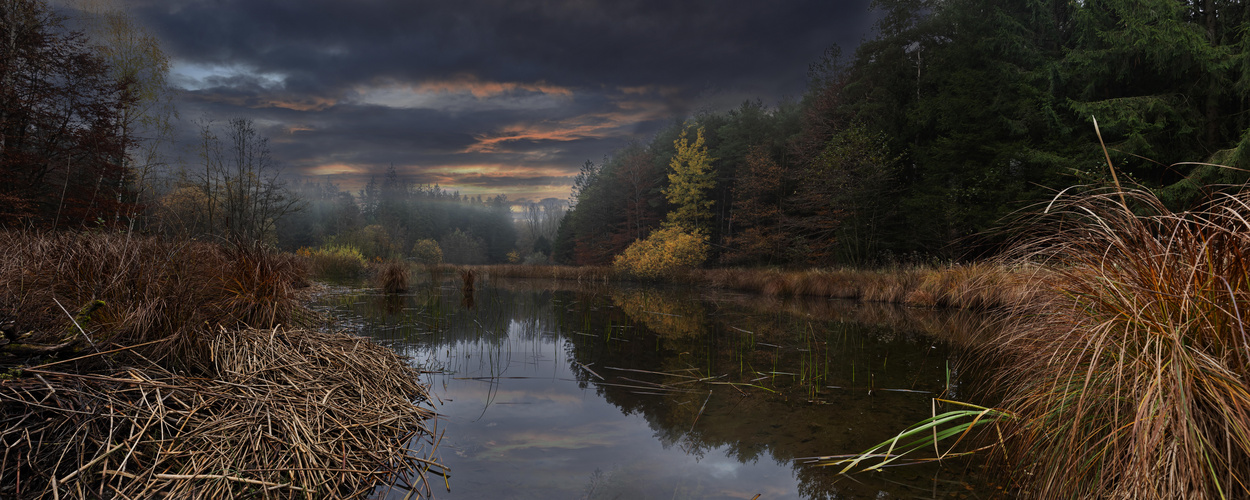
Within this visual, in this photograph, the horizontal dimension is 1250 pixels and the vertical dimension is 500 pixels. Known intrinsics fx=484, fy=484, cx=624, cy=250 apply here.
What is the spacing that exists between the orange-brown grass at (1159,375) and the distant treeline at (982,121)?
385 inches

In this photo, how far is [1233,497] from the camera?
4.46 feet

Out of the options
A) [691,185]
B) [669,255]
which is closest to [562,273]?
[669,255]

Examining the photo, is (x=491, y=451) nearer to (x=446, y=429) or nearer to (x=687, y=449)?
(x=446, y=429)

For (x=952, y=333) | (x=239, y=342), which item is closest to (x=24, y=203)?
(x=239, y=342)

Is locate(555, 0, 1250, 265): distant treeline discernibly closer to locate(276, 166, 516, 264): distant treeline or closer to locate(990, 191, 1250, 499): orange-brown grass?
locate(990, 191, 1250, 499): orange-brown grass

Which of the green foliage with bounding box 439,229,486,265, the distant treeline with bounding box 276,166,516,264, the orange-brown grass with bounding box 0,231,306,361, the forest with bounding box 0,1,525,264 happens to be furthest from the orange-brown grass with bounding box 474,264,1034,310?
the green foliage with bounding box 439,229,486,265

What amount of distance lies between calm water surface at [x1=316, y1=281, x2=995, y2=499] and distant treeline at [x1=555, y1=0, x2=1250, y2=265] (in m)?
7.20

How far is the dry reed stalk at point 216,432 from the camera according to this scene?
1554 millimetres

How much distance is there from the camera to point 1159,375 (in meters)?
1.39

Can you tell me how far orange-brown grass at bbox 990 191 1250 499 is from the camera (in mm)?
1343

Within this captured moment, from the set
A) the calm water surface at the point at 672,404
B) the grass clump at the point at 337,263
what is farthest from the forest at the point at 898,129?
the calm water surface at the point at 672,404

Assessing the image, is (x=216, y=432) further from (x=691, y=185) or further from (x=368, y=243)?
(x=368, y=243)

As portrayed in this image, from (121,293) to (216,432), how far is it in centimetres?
110

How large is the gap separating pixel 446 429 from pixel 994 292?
9.33 metres
